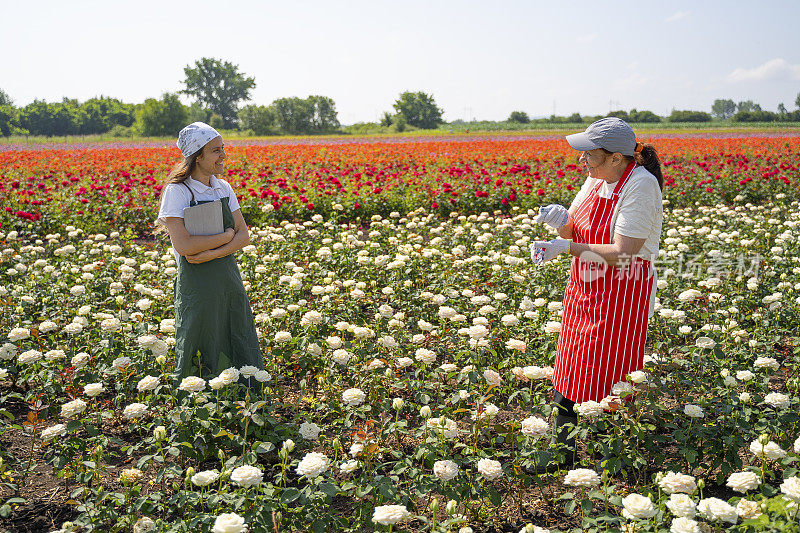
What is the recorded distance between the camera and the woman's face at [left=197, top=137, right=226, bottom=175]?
2.75 metres

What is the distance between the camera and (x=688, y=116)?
4925 centimetres

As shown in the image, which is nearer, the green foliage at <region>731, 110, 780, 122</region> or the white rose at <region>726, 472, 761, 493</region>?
the white rose at <region>726, 472, 761, 493</region>

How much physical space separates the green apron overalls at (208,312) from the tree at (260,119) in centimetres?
4980

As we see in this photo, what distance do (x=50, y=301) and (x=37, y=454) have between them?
1.75 m

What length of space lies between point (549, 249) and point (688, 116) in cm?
5387

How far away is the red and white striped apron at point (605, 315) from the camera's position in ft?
8.21

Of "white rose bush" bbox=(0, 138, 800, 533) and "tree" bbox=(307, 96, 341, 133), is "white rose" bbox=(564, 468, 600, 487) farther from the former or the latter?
"tree" bbox=(307, 96, 341, 133)

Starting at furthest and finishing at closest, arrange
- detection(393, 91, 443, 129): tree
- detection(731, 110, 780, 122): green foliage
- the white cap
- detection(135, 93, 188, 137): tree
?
detection(393, 91, 443, 129): tree, detection(731, 110, 780, 122): green foliage, detection(135, 93, 188, 137): tree, the white cap

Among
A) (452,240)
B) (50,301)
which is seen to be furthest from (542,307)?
(50,301)

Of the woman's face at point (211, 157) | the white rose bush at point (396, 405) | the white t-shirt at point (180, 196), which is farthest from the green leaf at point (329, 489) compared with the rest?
the woman's face at point (211, 157)

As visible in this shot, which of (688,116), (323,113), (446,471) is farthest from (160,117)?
(446,471)

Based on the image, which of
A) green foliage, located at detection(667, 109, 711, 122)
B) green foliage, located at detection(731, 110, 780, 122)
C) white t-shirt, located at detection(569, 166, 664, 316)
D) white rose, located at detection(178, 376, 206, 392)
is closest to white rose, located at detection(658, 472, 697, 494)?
white t-shirt, located at detection(569, 166, 664, 316)

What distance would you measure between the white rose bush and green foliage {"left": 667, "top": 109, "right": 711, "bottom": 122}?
158ft

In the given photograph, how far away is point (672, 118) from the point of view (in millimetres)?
49281
